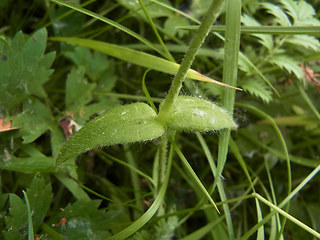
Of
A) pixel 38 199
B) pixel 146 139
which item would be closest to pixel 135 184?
pixel 38 199

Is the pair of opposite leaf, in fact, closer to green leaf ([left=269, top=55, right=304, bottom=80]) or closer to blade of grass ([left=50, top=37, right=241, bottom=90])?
blade of grass ([left=50, top=37, right=241, bottom=90])

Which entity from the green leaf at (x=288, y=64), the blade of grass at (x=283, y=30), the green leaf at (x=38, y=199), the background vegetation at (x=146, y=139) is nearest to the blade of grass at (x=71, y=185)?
the background vegetation at (x=146, y=139)

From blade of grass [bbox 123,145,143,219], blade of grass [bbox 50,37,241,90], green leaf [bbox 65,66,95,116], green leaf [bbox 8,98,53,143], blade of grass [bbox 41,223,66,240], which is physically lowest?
blade of grass [bbox 123,145,143,219]

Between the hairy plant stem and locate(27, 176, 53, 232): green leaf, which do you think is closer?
the hairy plant stem

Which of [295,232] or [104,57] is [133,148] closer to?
[104,57]

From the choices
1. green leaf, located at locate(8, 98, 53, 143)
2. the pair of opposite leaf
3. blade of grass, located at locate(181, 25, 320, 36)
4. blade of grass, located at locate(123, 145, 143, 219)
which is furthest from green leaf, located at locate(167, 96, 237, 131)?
green leaf, located at locate(8, 98, 53, 143)

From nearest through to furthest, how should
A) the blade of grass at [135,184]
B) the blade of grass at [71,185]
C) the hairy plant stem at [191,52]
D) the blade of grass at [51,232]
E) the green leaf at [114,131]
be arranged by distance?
1. the hairy plant stem at [191,52]
2. the green leaf at [114,131]
3. the blade of grass at [51,232]
4. the blade of grass at [71,185]
5. the blade of grass at [135,184]

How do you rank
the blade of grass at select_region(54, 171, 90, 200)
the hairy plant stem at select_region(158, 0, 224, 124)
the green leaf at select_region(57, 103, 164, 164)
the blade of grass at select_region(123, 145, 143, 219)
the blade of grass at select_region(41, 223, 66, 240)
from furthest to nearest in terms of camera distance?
the blade of grass at select_region(123, 145, 143, 219), the blade of grass at select_region(54, 171, 90, 200), the blade of grass at select_region(41, 223, 66, 240), the green leaf at select_region(57, 103, 164, 164), the hairy plant stem at select_region(158, 0, 224, 124)

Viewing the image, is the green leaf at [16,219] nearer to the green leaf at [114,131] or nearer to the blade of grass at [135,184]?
the green leaf at [114,131]
